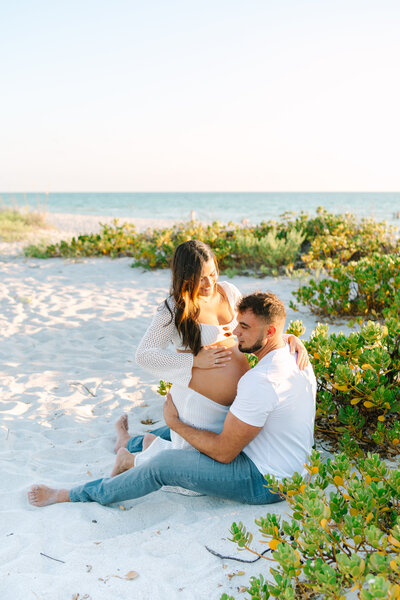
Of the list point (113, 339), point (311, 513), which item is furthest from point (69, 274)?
point (311, 513)

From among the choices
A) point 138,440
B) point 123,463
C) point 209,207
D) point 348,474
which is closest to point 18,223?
point 138,440

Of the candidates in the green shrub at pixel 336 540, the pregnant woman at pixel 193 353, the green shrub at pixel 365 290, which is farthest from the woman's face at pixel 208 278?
the green shrub at pixel 365 290

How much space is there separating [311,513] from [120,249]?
9099 millimetres

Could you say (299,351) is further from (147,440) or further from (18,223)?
(18,223)

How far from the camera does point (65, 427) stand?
12.8 ft

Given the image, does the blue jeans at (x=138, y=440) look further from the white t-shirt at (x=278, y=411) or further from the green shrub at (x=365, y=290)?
the green shrub at (x=365, y=290)

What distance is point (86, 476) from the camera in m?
3.28

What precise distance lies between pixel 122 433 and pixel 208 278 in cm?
143

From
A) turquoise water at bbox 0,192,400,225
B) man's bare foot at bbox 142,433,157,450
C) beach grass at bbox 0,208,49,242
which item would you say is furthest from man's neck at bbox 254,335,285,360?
beach grass at bbox 0,208,49,242

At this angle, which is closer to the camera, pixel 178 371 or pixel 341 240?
pixel 178 371

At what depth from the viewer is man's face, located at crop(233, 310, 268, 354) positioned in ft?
8.32

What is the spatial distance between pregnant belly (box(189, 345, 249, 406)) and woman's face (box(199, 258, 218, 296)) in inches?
18.8

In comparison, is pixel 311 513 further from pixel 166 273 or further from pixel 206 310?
pixel 166 273

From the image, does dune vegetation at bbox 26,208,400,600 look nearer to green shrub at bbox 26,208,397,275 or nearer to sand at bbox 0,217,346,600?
sand at bbox 0,217,346,600
